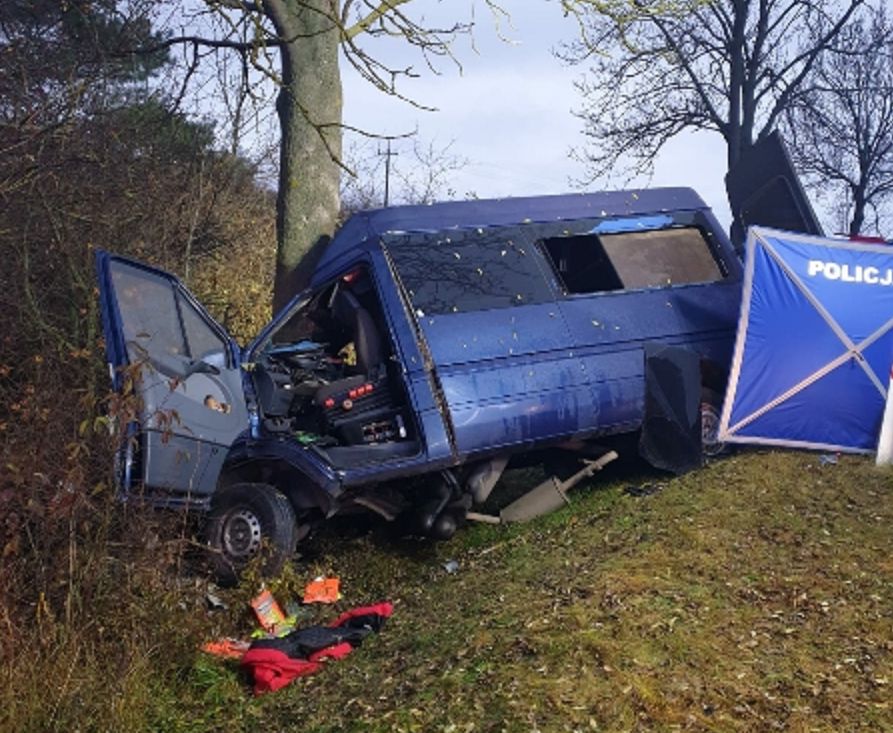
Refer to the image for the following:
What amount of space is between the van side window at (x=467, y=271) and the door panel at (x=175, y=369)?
1480mm

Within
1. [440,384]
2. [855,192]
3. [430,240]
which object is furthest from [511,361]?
[855,192]

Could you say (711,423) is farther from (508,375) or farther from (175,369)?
(175,369)

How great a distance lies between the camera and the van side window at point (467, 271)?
835 centimetres

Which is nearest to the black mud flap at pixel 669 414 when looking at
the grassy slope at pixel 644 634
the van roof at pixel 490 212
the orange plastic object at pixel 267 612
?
the grassy slope at pixel 644 634

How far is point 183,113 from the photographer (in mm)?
11641

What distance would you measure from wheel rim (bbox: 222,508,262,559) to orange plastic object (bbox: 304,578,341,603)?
47cm

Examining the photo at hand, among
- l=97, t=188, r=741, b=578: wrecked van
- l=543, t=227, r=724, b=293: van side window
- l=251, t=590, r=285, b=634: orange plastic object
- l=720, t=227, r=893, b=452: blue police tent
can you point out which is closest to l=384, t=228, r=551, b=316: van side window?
l=97, t=188, r=741, b=578: wrecked van

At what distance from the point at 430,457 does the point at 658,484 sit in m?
1.87

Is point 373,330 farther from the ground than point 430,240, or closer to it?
closer to it

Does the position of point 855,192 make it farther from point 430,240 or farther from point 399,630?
point 399,630

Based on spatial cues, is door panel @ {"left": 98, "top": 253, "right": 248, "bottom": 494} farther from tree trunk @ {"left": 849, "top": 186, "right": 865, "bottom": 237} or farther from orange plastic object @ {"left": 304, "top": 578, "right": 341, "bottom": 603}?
tree trunk @ {"left": 849, "top": 186, "right": 865, "bottom": 237}

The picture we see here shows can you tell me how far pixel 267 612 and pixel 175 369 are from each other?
1.76 meters

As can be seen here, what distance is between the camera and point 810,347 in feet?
28.6

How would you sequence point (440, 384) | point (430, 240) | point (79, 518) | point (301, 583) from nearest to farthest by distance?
point (79, 518), point (301, 583), point (440, 384), point (430, 240)
